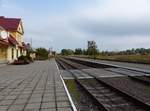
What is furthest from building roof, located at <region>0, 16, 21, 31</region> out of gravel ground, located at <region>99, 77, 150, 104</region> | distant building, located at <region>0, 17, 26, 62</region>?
gravel ground, located at <region>99, 77, 150, 104</region>

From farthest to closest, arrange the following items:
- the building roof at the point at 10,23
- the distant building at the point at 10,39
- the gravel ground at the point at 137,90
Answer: the building roof at the point at 10,23
the distant building at the point at 10,39
the gravel ground at the point at 137,90

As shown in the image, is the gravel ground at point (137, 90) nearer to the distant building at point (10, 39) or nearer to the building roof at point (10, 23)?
the distant building at point (10, 39)

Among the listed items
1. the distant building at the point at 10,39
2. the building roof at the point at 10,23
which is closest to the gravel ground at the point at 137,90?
the distant building at the point at 10,39

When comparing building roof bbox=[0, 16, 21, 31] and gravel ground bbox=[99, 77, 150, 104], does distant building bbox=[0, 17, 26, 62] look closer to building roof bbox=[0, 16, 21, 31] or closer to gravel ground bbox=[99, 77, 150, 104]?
building roof bbox=[0, 16, 21, 31]

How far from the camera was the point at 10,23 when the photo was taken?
56.5 meters

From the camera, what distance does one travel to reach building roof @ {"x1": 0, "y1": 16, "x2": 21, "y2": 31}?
55250 millimetres

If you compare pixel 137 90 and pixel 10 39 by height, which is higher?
pixel 10 39

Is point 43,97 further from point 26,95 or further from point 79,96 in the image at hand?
point 79,96

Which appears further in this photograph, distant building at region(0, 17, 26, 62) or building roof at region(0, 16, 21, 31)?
building roof at region(0, 16, 21, 31)

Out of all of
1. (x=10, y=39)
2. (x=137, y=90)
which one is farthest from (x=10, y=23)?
(x=137, y=90)

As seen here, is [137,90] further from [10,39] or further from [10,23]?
[10,23]

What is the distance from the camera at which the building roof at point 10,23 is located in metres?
55.2

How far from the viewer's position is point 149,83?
54.3 ft

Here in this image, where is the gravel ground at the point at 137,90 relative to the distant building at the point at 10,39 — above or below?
below
